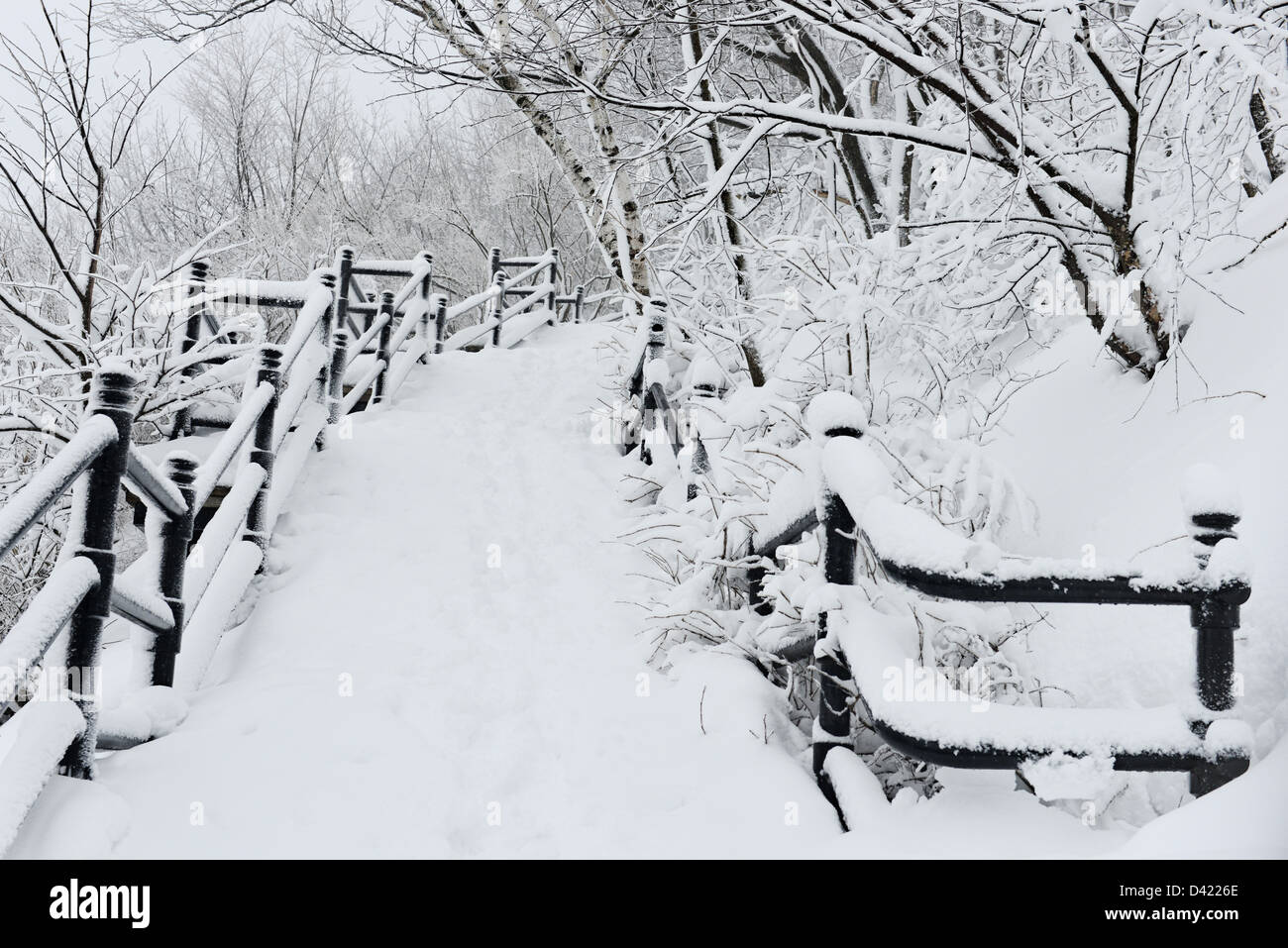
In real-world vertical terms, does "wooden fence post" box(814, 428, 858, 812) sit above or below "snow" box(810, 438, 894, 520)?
below

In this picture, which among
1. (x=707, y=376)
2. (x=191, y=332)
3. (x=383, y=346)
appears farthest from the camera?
(x=383, y=346)

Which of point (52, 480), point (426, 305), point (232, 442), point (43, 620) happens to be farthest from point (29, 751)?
point (426, 305)

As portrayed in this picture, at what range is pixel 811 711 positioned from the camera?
336 cm

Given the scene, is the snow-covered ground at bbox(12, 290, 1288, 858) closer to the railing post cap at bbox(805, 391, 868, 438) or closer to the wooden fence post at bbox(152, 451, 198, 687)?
the wooden fence post at bbox(152, 451, 198, 687)

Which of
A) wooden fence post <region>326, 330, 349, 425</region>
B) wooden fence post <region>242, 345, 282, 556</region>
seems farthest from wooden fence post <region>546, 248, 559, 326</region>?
wooden fence post <region>242, 345, 282, 556</region>

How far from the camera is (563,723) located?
3500mm

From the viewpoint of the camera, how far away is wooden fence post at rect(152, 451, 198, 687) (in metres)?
3.37

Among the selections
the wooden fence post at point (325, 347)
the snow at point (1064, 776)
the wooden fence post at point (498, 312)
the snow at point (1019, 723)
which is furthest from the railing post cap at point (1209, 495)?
the wooden fence post at point (498, 312)

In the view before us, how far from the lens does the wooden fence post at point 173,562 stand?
3.37m

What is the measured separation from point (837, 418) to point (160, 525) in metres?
2.59

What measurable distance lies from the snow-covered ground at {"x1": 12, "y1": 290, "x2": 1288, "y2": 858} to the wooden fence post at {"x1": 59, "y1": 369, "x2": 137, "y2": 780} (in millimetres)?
159

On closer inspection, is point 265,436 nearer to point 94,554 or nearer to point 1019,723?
point 94,554

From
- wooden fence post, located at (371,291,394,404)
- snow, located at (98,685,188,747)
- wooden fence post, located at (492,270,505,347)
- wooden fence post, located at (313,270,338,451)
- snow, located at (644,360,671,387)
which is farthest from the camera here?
wooden fence post, located at (492,270,505,347)

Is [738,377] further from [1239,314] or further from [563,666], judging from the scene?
[1239,314]
